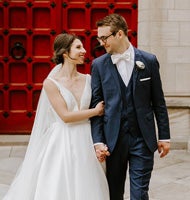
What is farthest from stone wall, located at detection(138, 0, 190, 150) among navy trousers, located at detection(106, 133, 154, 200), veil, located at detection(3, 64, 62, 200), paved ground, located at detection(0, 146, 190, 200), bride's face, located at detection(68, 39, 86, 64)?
navy trousers, located at detection(106, 133, 154, 200)

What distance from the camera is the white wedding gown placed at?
467 cm

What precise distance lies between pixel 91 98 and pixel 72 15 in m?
4.87

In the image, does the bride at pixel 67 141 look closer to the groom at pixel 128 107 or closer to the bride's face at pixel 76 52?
the bride's face at pixel 76 52

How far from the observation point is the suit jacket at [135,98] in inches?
170

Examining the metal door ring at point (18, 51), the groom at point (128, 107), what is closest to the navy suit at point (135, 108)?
the groom at point (128, 107)

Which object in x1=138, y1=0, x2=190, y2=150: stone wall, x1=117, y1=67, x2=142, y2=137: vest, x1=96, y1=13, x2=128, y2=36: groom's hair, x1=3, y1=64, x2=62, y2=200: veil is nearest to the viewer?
x1=96, y1=13, x2=128, y2=36: groom's hair

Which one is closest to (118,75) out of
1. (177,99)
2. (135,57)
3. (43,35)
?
(135,57)

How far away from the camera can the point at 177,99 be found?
877cm

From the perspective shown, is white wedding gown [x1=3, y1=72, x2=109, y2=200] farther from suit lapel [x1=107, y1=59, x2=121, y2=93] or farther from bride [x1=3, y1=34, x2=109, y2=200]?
suit lapel [x1=107, y1=59, x2=121, y2=93]

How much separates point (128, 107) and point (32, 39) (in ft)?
17.1

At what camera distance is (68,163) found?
185 inches

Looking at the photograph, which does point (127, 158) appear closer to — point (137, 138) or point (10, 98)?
point (137, 138)

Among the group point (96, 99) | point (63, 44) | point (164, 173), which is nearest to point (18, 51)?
point (164, 173)

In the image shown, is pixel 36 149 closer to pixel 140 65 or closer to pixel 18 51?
pixel 140 65
